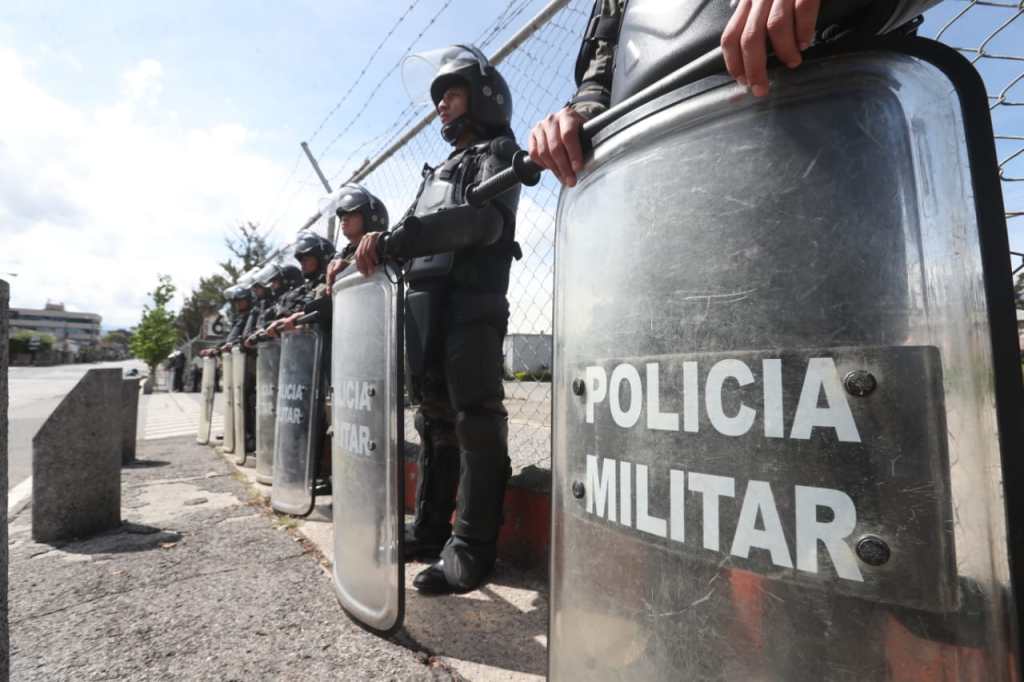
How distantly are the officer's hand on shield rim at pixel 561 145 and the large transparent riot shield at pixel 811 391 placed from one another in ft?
0.41

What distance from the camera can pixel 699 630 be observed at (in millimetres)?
519

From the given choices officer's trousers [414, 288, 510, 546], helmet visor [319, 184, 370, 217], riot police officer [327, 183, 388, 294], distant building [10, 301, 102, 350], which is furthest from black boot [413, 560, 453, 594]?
distant building [10, 301, 102, 350]

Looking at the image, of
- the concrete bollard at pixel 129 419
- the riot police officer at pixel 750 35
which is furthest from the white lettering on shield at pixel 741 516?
the concrete bollard at pixel 129 419

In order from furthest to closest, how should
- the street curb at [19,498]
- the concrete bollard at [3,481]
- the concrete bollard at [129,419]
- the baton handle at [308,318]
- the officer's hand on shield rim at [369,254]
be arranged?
the concrete bollard at [129,419], the street curb at [19,498], the baton handle at [308,318], the officer's hand on shield rim at [369,254], the concrete bollard at [3,481]

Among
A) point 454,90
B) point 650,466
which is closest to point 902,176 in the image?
point 650,466

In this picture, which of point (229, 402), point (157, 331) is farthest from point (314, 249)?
point (157, 331)

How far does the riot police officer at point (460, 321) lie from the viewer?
165cm

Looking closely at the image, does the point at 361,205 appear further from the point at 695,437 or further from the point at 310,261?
the point at 695,437

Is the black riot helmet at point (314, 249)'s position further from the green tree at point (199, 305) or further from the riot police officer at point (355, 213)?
the green tree at point (199, 305)

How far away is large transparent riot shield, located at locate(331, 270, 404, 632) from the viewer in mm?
1308

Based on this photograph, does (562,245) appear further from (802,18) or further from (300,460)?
(300,460)

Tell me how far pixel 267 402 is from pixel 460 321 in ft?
6.41

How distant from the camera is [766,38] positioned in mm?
524

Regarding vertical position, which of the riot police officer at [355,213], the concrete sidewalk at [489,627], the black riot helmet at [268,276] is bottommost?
the concrete sidewalk at [489,627]
